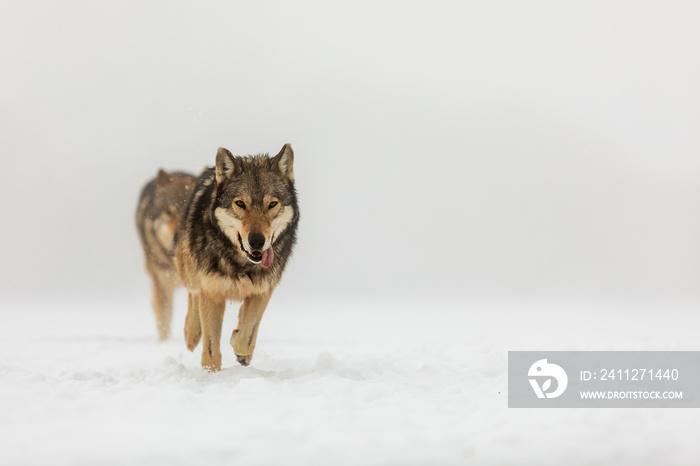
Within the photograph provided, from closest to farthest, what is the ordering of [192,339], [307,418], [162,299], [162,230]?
[307,418] → [192,339] → [162,230] → [162,299]

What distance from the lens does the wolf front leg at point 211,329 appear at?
5141mm

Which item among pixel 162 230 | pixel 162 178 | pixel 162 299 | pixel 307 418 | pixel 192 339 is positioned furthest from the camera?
pixel 162 299

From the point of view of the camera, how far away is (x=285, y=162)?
203 inches

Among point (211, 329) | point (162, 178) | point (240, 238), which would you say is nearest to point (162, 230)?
point (162, 178)

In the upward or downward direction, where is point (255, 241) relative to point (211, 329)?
upward

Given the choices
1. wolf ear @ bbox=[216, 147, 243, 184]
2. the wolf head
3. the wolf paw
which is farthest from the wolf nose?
the wolf paw

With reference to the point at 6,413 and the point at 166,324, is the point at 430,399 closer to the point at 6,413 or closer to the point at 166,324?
the point at 6,413

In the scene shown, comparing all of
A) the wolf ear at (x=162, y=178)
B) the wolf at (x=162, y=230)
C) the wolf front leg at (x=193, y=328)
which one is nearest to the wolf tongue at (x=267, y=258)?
the wolf front leg at (x=193, y=328)

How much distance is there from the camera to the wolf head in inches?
185

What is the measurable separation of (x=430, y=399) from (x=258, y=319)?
160cm

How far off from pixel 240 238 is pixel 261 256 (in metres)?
0.23

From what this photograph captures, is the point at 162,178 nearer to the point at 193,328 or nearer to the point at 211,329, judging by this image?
the point at 193,328

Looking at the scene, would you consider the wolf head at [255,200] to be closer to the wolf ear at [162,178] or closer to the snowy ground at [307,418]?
the snowy ground at [307,418]

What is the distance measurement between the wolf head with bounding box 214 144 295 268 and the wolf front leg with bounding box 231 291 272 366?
1.49ft
